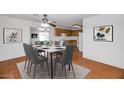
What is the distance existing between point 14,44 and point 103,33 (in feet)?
12.9

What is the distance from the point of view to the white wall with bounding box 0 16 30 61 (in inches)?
161

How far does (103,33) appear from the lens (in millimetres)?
3805

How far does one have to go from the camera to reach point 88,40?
450 centimetres

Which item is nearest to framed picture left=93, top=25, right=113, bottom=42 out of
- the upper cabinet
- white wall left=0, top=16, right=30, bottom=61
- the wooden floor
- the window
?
the wooden floor

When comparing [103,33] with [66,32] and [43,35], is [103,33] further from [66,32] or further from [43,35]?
[66,32]

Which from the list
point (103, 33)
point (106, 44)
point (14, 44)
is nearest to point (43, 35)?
point (14, 44)

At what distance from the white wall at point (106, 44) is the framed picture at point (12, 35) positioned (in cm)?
321

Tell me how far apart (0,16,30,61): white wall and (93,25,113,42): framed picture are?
11.3ft

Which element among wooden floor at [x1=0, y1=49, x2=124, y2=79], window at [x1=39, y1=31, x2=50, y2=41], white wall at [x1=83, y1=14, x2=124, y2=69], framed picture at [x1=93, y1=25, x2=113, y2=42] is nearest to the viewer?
wooden floor at [x1=0, y1=49, x2=124, y2=79]

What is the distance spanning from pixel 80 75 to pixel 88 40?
2229 mm

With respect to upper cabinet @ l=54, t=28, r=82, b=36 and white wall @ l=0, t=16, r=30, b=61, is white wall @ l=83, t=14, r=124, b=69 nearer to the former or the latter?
white wall @ l=0, t=16, r=30, b=61
